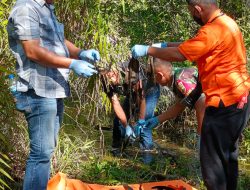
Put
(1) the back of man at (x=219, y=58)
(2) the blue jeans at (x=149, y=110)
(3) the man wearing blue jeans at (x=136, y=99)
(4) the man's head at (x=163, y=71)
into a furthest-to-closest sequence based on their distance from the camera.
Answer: (2) the blue jeans at (x=149, y=110)
(3) the man wearing blue jeans at (x=136, y=99)
(4) the man's head at (x=163, y=71)
(1) the back of man at (x=219, y=58)

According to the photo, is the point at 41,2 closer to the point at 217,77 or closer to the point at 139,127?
the point at 217,77

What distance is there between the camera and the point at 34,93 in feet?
10.5

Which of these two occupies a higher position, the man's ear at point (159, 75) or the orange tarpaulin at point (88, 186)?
the man's ear at point (159, 75)

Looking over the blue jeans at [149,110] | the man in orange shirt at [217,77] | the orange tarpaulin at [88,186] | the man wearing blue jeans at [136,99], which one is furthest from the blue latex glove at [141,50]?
the blue jeans at [149,110]

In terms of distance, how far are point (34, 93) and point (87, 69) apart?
1.26 feet

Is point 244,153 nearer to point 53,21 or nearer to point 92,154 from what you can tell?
point 92,154

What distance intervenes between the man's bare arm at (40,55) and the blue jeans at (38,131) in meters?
0.24

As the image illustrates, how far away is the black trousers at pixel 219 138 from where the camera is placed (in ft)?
12.3

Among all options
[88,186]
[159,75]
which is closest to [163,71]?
[159,75]

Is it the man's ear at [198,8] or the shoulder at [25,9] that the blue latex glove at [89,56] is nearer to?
the shoulder at [25,9]

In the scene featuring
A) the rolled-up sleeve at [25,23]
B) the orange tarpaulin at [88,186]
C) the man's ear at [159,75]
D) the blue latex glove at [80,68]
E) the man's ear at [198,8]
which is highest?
the man's ear at [198,8]

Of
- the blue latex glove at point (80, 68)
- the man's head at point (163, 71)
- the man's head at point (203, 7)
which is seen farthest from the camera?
the man's head at point (163, 71)

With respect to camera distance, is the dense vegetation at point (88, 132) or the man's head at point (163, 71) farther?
the man's head at point (163, 71)

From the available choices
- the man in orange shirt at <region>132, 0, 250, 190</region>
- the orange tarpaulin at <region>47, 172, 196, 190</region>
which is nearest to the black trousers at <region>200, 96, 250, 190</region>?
the man in orange shirt at <region>132, 0, 250, 190</region>
